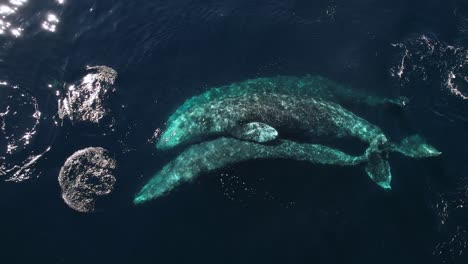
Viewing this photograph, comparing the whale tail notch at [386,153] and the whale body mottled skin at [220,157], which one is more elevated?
the whale body mottled skin at [220,157]

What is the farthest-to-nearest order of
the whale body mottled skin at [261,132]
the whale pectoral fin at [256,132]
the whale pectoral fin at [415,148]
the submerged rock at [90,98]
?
the submerged rock at [90,98] → the whale pectoral fin at [415,148] → the whale body mottled skin at [261,132] → the whale pectoral fin at [256,132]

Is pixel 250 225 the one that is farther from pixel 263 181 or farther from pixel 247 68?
pixel 247 68

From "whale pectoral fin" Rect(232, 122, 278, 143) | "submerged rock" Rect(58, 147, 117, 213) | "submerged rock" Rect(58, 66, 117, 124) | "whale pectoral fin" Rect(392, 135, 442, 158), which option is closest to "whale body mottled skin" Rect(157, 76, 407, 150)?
"whale pectoral fin" Rect(232, 122, 278, 143)

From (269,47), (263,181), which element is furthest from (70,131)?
(269,47)

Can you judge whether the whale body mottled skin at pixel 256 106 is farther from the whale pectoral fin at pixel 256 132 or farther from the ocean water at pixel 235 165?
the ocean water at pixel 235 165

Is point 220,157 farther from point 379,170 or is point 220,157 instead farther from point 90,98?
point 90,98

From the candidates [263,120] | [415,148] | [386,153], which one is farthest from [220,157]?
[415,148]

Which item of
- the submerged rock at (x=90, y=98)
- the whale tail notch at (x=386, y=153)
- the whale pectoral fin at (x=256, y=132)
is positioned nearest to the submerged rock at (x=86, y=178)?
the submerged rock at (x=90, y=98)

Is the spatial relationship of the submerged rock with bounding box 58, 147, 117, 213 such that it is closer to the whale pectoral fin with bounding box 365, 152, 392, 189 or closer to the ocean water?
the ocean water
